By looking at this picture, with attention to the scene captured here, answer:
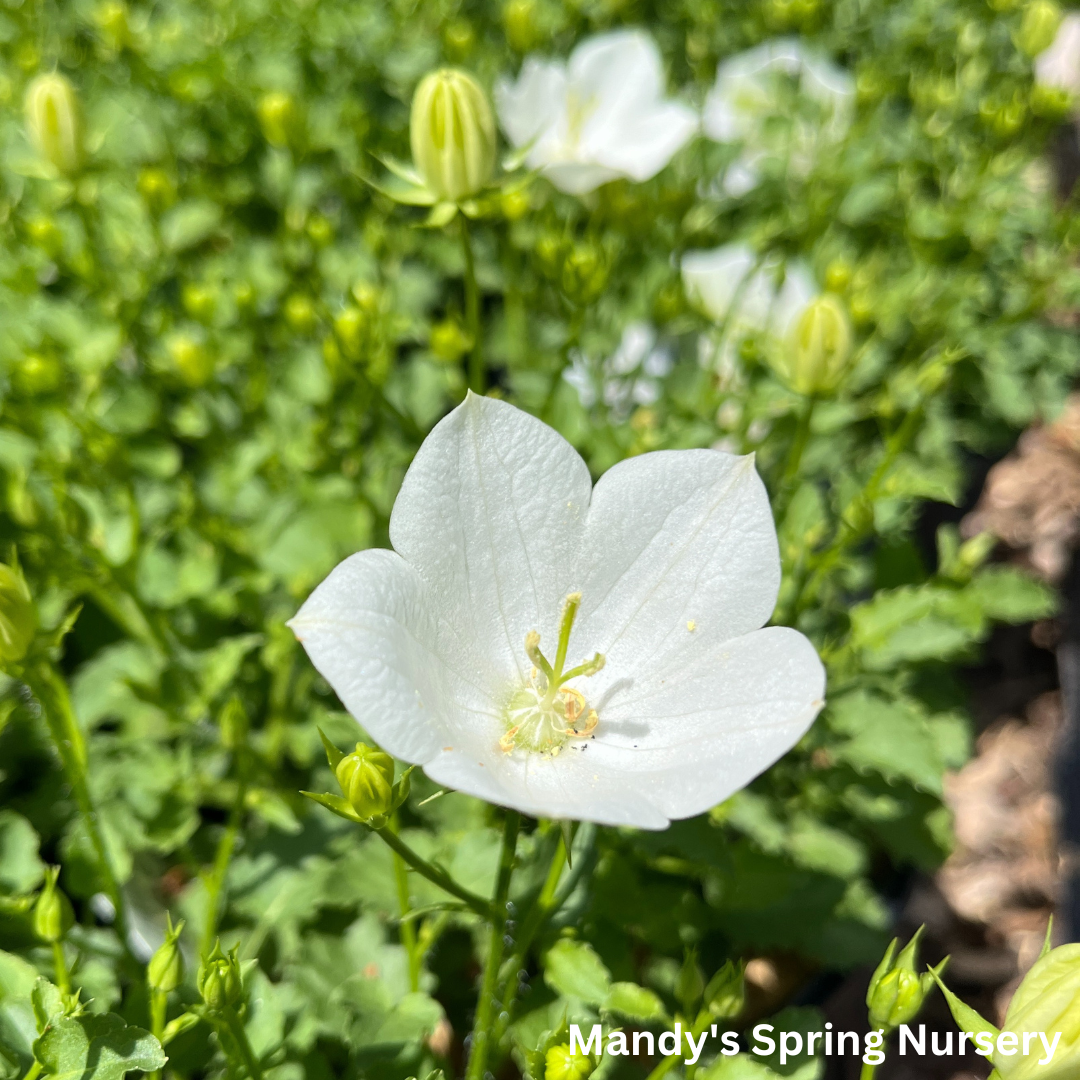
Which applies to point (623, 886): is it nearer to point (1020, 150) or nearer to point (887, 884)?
point (887, 884)

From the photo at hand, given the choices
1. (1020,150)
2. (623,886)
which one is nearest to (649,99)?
(1020,150)

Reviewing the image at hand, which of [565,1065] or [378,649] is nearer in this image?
[378,649]

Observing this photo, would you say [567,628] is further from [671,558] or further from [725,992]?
[725,992]

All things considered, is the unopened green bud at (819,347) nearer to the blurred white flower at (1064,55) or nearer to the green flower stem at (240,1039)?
the green flower stem at (240,1039)

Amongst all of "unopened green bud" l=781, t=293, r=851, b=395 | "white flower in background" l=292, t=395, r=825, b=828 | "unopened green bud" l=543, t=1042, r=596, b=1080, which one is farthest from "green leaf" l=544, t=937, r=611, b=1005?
"unopened green bud" l=781, t=293, r=851, b=395

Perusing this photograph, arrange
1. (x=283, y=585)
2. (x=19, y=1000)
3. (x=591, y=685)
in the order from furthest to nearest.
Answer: (x=283, y=585)
(x=591, y=685)
(x=19, y=1000)

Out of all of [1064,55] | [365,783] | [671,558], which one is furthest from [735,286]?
[1064,55]
